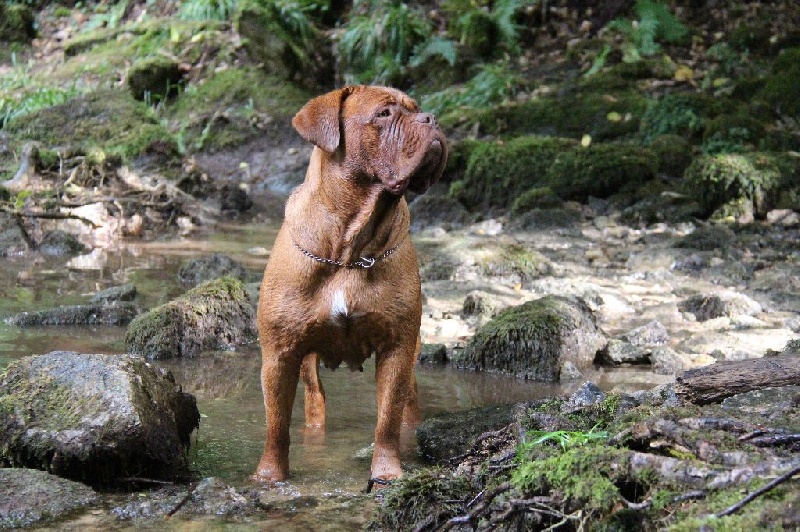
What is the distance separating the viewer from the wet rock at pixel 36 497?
13.7 ft

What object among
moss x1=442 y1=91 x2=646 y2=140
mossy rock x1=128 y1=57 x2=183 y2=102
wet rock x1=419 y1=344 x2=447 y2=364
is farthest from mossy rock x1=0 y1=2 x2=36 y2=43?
wet rock x1=419 y1=344 x2=447 y2=364

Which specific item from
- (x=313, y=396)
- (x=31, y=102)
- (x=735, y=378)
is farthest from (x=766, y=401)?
(x=31, y=102)

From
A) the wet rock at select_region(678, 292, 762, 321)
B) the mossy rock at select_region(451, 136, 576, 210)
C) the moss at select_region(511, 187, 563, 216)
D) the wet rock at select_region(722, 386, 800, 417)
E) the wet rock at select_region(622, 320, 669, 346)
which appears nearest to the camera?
the wet rock at select_region(722, 386, 800, 417)

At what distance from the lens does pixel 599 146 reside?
1557 centimetres

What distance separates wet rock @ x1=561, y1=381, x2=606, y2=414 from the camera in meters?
4.65

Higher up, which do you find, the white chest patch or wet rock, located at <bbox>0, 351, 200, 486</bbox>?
the white chest patch

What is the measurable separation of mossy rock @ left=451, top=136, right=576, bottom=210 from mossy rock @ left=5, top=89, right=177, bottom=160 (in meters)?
5.84

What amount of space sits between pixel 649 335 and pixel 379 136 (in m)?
4.24

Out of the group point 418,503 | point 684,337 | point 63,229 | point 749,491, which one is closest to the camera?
point 749,491

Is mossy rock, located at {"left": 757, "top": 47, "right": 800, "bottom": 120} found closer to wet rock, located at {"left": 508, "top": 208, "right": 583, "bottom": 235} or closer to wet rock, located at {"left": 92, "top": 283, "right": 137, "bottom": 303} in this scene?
wet rock, located at {"left": 508, "top": 208, "right": 583, "bottom": 235}

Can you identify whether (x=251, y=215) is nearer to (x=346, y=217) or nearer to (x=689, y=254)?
(x=689, y=254)

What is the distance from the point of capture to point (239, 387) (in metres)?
7.00

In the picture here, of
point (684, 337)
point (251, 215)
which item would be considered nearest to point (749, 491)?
point (684, 337)

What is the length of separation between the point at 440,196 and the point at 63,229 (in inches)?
225
